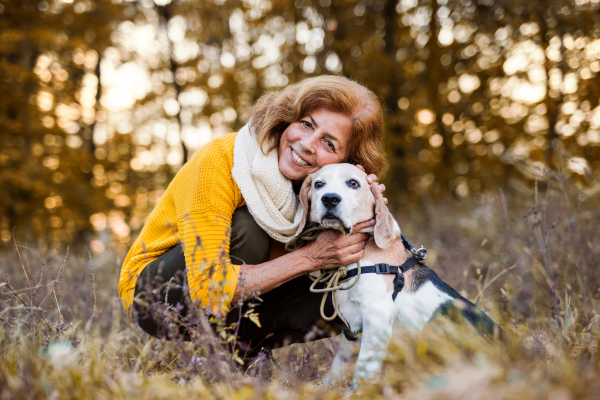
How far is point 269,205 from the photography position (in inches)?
105

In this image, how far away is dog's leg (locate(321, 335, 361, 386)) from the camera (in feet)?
7.77

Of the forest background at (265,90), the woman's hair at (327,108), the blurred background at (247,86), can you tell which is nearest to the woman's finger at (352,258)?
the woman's hair at (327,108)

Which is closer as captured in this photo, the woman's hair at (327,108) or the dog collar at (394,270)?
the dog collar at (394,270)

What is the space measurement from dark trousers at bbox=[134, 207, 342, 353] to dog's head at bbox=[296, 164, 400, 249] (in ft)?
1.11

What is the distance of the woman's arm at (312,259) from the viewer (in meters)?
2.52

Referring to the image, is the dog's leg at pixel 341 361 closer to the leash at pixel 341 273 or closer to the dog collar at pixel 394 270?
the leash at pixel 341 273

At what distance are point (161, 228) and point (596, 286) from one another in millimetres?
3387

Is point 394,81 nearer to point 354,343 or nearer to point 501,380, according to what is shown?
point 354,343

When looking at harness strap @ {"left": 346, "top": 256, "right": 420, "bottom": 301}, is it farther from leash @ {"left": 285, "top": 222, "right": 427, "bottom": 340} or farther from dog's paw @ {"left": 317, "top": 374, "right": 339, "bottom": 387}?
dog's paw @ {"left": 317, "top": 374, "right": 339, "bottom": 387}

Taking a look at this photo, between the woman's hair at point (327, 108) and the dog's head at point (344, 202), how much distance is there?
35cm

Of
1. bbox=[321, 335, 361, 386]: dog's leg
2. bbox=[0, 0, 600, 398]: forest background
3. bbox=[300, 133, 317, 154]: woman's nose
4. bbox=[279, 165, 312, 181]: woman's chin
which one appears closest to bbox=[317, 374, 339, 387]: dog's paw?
bbox=[321, 335, 361, 386]: dog's leg

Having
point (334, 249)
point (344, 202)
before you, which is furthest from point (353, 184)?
point (334, 249)

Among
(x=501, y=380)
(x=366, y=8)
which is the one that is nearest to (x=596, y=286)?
(x=501, y=380)

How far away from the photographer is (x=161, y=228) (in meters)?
2.87
